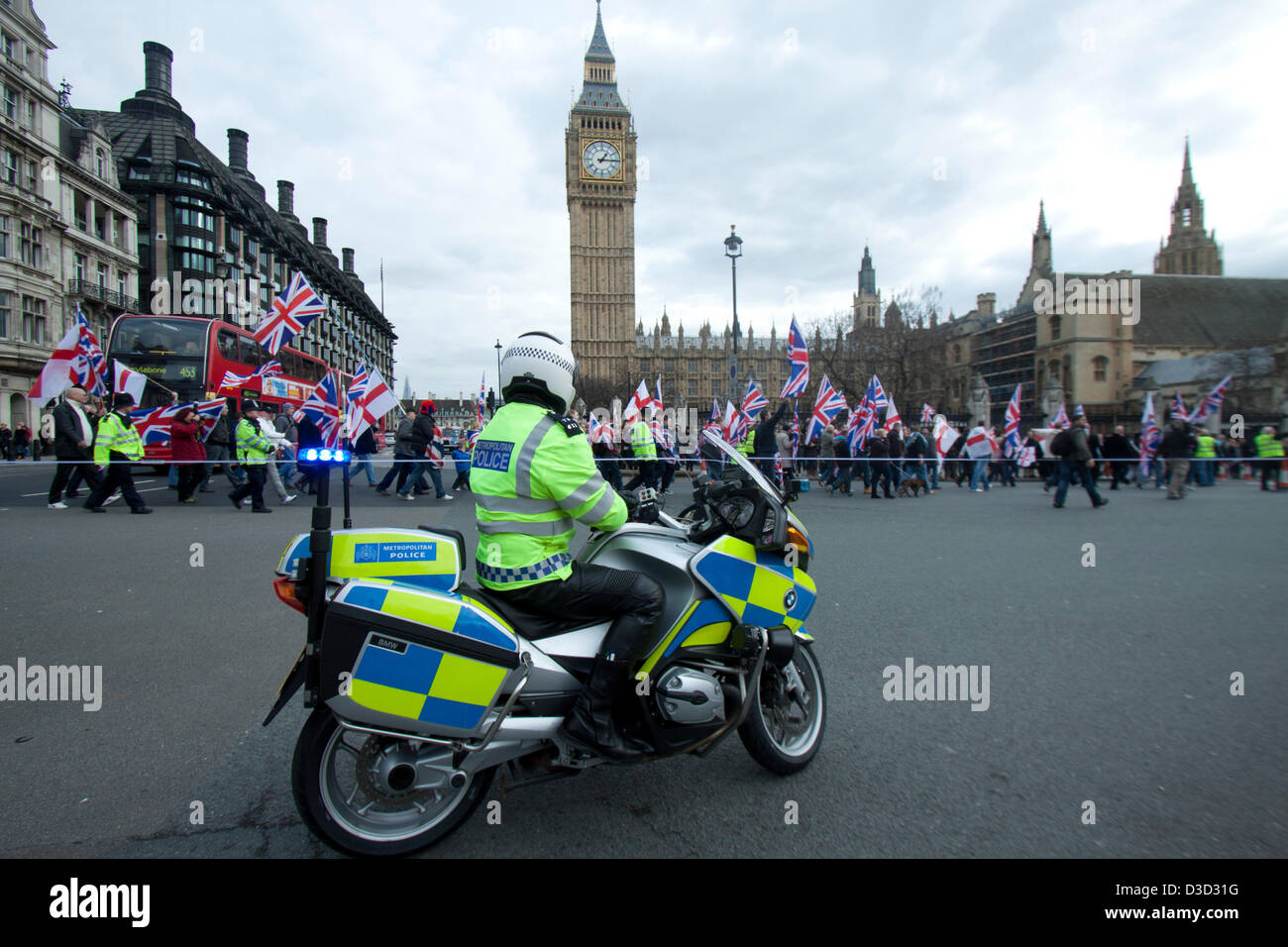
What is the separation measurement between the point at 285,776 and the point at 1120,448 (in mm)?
22592

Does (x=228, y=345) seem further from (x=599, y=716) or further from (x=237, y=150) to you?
(x=237, y=150)

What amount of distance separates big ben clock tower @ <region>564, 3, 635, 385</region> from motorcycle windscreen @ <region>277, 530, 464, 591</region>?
10259 centimetres

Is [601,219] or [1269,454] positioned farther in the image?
[601,219]

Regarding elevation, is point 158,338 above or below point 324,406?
above

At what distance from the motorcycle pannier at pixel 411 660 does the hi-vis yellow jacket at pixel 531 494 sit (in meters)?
0.24

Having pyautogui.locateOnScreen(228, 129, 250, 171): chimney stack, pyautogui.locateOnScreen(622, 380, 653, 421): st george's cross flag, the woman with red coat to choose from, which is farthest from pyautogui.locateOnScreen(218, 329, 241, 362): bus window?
pyautogui.locateOnScreen(228, 129, 250, 171): chimney stack

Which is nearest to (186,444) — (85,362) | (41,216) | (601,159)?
(85,362)

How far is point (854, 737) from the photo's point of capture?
351 centimetres

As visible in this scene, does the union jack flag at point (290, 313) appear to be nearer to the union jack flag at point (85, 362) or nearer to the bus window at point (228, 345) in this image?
the union jack flag at point (85, 362)

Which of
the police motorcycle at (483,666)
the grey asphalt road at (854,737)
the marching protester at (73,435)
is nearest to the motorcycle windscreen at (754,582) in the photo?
the police motorcycle at (483,666)

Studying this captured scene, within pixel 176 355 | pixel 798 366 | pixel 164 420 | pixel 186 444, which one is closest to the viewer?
pixel 186 444

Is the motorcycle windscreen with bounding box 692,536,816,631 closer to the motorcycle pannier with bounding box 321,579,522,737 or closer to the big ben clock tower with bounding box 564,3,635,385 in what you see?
the motorcycle pannier with bounding box 321,579,522,737

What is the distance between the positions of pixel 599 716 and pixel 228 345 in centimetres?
2137
